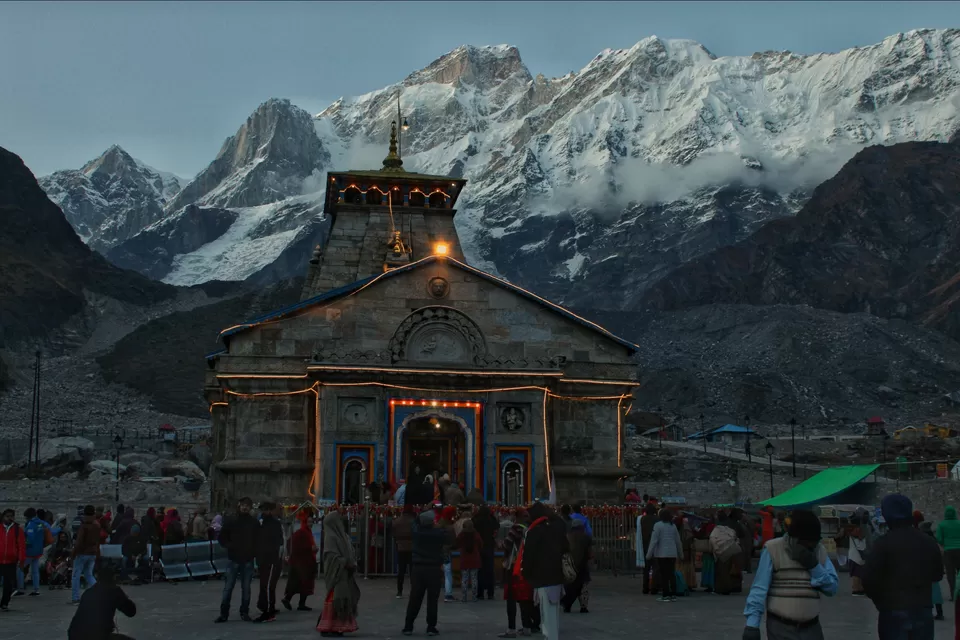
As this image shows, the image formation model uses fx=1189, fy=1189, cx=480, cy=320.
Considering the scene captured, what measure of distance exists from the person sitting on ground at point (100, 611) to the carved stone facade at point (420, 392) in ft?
64.0

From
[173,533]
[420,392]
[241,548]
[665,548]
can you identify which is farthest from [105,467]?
[241,548]

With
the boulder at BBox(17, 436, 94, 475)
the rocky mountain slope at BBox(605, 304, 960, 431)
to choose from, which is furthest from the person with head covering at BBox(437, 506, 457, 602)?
the rocky mountain slope at BBox(605, 304, 960, 431)

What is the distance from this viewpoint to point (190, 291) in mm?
179625

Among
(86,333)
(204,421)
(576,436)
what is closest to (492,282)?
(576,436)

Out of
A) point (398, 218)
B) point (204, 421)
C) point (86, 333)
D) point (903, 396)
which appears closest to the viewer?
point (398, 218)

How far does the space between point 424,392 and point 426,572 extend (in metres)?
15.4

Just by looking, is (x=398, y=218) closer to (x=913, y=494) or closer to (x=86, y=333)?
(x=913, y=494)

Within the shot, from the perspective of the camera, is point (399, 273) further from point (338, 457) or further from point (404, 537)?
point (404, 537)

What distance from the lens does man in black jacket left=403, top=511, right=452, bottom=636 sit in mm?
15219

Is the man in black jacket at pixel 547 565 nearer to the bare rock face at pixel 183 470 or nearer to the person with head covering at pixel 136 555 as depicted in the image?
the person with head covering at pixel 136 555


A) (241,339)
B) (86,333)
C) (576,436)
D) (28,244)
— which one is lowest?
(576,436)

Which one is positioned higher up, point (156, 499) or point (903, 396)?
point (903, 396)

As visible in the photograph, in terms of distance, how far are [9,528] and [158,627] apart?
143 inches

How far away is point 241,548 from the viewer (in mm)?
16656
